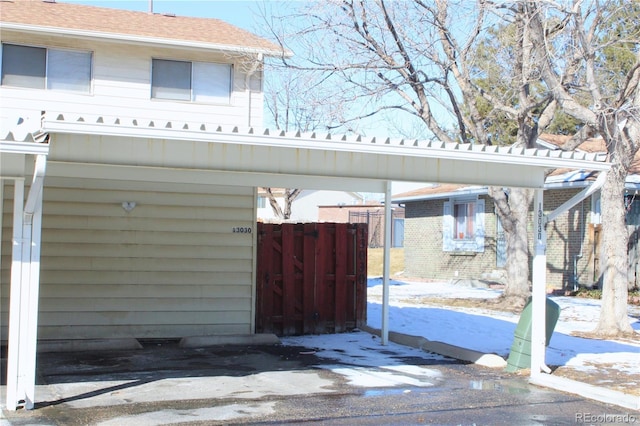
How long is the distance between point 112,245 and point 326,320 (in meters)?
4.02

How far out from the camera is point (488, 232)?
2548cm

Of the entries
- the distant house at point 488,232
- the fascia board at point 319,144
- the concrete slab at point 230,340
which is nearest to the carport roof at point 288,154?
the fascia board at point 319,144

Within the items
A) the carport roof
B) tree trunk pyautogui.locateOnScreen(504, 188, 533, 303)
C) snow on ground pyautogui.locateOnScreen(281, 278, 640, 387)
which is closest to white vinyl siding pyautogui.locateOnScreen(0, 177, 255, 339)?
snow on ground pyautogui.locateOnScreen(281, 278, 640, 387)

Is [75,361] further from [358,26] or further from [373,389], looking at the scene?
[358,26]

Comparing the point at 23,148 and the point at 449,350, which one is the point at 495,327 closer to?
the point at 449,350

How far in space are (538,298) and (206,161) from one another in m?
4.66

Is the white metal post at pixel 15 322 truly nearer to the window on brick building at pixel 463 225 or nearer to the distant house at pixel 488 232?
the distant house at pixel 488 232

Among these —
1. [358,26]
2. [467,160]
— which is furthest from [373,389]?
[358,26]

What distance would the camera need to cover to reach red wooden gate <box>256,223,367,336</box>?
13.2 meters

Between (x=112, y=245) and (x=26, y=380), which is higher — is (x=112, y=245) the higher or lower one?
the higher one

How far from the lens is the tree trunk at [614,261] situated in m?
12.9

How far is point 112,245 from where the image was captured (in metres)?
12.2

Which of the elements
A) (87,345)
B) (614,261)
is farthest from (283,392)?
(614,261)

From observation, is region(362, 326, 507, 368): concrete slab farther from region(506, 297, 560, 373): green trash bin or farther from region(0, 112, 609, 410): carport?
Result: region(0, 112, 609, 410): carport
